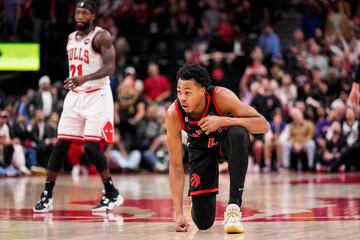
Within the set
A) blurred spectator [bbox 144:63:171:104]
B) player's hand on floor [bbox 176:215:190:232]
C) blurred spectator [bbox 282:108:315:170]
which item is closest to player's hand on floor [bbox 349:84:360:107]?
player's hand on floor [bbox 176:215:190:232]

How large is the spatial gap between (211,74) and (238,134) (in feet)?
39.8

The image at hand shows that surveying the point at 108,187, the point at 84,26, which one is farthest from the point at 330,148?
the point at 84,26

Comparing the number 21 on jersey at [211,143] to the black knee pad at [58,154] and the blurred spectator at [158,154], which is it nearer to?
the black knee pad at [58,154]

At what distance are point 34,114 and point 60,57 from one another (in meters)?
2.48

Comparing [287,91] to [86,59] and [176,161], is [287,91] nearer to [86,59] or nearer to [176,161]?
[86,59]

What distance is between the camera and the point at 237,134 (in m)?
6.18

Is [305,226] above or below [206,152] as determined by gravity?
below

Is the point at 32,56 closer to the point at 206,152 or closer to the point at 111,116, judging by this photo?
the point at 111,116

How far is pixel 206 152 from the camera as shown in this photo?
645cm

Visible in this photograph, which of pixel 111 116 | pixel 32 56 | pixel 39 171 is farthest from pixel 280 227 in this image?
pixel 32 56

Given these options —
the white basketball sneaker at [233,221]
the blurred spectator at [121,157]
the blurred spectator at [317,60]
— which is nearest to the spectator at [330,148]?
the blurred spectator at [317,60]

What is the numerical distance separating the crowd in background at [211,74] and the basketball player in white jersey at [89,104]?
594cm

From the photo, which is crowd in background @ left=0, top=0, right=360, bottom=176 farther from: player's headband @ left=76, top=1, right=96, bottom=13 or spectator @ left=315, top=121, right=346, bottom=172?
player's headband @ left=76, top=1, right=96, bottom=13

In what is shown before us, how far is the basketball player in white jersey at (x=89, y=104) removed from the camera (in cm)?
828
